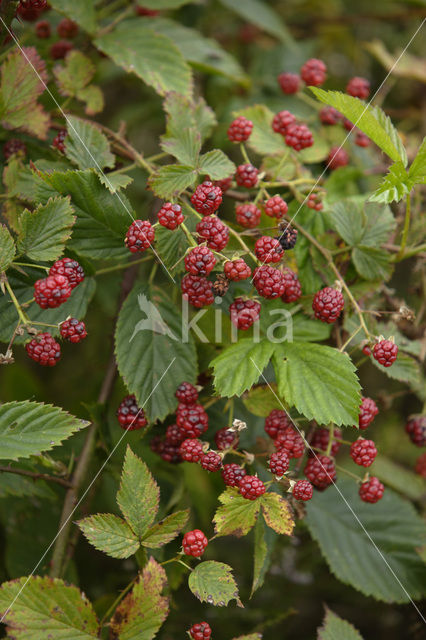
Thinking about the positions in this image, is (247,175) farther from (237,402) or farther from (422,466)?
(422,466)

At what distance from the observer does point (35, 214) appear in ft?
3.31

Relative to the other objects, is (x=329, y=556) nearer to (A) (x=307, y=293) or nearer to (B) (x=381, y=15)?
(A) (x=307, y=293)

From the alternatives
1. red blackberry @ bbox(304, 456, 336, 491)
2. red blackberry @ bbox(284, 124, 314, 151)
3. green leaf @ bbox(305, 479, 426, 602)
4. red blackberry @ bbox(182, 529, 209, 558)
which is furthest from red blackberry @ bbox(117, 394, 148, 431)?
red blackberry @ bbox(284, 124, 314, 151)

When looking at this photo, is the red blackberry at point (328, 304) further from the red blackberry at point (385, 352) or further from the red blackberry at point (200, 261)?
the red blackberry at point (200, 261)

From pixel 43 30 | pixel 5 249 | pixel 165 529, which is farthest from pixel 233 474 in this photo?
pixel 43 30

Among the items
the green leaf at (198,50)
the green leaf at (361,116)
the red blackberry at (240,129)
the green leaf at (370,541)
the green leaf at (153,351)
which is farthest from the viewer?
the green leaf at (198,50)

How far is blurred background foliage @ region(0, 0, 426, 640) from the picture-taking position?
139 cm

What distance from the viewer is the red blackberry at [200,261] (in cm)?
93

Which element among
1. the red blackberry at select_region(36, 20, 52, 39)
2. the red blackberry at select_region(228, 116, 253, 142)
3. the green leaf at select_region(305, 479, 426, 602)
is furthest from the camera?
the red blackberry at select_region(36, 20, 52, 39)

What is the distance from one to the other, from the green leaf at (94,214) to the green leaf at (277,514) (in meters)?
0.55

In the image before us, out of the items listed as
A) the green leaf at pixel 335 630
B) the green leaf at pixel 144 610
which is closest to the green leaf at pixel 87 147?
the green leaf at pixel 144 610

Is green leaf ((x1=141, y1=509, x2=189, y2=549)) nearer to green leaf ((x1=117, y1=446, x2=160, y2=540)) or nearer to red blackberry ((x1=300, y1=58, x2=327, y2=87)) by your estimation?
green leaf ((x1=117, y1=446, x2=160, y2=540))

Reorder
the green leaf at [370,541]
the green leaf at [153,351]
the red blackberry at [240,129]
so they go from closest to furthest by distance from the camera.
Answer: the green leaf at [153,351], the red blackberry at [240,129], the green leaf at [370,541]

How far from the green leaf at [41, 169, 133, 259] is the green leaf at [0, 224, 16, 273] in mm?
136
